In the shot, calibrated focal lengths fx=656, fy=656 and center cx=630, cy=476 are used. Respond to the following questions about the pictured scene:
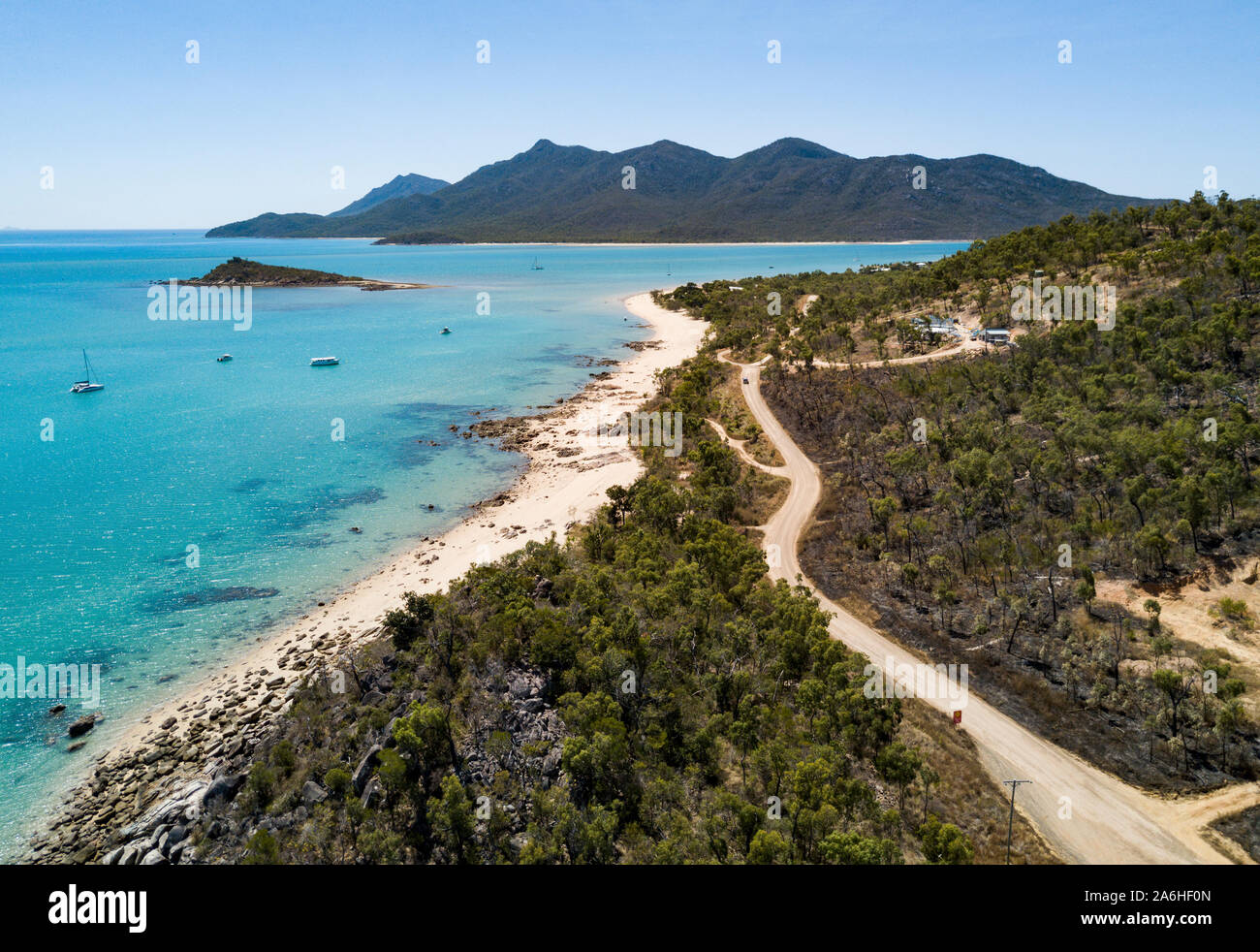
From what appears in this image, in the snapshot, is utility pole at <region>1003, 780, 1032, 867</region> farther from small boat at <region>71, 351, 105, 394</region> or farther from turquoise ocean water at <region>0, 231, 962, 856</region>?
small boat at <region>71, 351, 105, 394</region>

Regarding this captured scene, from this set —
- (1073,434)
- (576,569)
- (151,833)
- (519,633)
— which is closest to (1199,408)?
(1073,434)

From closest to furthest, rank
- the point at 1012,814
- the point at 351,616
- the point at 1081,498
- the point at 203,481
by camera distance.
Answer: the point at 1012,814, the point at 351,616, the point at 1081,498, the point at 203,481

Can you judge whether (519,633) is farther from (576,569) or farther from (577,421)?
(577,421)

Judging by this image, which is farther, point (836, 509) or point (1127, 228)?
point (1127, 228)

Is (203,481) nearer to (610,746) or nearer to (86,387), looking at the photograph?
(86,387)

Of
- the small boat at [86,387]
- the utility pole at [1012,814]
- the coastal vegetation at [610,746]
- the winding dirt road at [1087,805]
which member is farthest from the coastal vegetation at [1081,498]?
the small boat at [86,387]

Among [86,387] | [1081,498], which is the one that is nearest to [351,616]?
[1081,498]

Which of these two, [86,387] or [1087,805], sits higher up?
[86,387]

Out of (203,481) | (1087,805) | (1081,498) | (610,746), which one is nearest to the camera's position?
(610,746)
